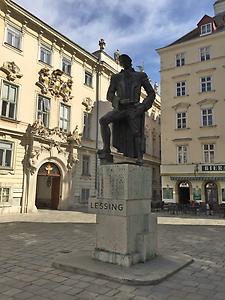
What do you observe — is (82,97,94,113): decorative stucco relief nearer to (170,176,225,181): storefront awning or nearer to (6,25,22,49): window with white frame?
(6,25,22,49): window with white frame

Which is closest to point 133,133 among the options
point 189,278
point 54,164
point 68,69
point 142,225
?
point 142,225

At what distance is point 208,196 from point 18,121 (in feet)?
55.3

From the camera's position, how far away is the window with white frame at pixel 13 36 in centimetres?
2009

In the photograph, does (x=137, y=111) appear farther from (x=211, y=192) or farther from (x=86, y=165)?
(x=211, y=192)

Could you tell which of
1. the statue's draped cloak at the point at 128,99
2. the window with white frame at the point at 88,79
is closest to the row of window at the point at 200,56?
the window with white frame at the point at 88,79

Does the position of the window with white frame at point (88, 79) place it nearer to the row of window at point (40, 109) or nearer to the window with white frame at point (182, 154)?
the row of window at point (40, 109)

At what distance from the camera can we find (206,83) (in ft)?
90.2

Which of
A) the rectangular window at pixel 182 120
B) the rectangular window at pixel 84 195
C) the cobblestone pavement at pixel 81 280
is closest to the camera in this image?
the cobblestone pavement at pixel 81 280

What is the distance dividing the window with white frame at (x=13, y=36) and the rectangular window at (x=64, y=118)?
17.9 feet

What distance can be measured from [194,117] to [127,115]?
2172 cm

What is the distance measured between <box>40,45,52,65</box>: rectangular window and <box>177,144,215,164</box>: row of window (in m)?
13.7

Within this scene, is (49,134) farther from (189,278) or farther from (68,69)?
(189,278)

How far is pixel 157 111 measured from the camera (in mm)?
40125

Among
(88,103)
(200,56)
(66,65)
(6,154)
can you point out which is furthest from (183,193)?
(6,154)
